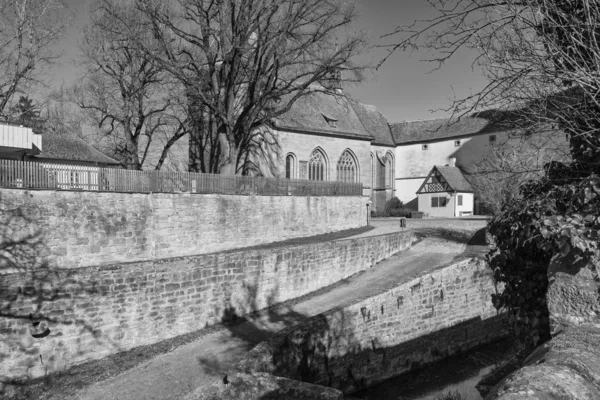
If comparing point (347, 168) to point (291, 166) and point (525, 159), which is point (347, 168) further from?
point (525, 159)

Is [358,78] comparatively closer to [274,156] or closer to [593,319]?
[274,156]

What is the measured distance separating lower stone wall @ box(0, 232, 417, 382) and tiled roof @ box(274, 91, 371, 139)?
20060 millimetres

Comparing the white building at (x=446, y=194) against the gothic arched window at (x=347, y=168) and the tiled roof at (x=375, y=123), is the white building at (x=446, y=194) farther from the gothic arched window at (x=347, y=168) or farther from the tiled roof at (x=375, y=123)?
the gothic arched window at (x=347, y=168)

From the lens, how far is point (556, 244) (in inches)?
145

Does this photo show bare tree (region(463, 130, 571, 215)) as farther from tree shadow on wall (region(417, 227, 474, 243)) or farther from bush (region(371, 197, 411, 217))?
bush (region(371, 197, 411, 217))

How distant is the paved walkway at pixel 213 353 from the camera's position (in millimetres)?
8305

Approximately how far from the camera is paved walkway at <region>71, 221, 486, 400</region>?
830 cm

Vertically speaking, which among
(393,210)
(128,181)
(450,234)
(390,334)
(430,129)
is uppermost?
(430,129)

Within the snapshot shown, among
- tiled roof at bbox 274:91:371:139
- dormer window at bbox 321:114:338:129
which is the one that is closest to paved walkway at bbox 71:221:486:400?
tiled roof at bbox 274:91:371:139

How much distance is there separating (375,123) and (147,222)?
A: 33.7 metres

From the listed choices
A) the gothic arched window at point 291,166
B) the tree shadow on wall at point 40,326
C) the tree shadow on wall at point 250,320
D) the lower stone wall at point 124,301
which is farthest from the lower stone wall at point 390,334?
the gothic arched window at point 291,166

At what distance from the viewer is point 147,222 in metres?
16.8

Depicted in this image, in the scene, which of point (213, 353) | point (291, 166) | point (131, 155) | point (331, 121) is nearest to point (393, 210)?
point (331, 121)

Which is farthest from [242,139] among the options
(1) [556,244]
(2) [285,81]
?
(1) [556,244]
